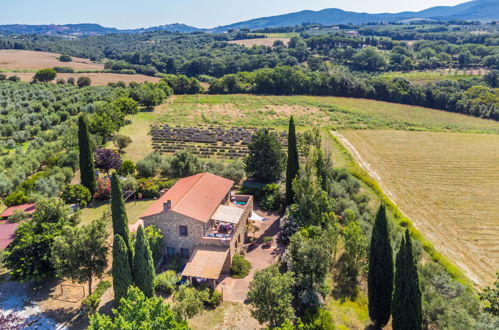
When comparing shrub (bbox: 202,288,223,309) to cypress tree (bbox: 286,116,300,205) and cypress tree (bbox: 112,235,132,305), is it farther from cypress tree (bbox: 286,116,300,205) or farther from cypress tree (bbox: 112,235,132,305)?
cypress tree (bbox: 286,116,300,205)

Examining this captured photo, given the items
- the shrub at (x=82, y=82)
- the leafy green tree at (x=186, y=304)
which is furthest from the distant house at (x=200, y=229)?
the shrub at (x=82, y=82)

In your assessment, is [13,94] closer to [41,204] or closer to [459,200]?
[41,204]

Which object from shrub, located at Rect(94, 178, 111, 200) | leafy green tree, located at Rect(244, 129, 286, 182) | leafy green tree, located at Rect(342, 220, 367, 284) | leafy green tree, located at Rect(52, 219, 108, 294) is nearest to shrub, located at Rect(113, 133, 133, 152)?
shrub, located at Rect(94, 178, 111, 200)

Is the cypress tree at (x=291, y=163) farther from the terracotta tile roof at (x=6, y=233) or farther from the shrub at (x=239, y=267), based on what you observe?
the terracotta tile roof at (x=6, y=233)

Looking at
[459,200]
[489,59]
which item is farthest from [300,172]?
[489,59]

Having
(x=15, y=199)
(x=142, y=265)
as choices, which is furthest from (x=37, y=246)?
(x=15, y=199)

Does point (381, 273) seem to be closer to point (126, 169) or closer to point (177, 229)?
point (177, 229)
